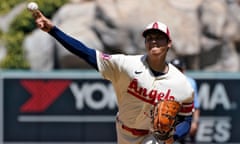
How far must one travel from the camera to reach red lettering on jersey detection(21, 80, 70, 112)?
14055mm

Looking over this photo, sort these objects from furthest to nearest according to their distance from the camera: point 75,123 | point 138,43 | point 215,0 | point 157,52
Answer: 1. point 215,0
2. point 138,43
3. point 75,123
4. point 157,52

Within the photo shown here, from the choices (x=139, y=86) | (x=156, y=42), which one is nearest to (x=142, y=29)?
(x=139, y=86)

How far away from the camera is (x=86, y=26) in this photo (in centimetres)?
1644

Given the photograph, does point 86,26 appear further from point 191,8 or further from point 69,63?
point 191,8

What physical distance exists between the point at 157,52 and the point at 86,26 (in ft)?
31.7

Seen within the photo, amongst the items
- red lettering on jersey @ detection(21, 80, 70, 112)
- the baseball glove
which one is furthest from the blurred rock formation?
the baseball glove

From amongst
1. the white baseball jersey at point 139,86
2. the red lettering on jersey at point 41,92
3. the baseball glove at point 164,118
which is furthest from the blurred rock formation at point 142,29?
the baseball glove at point 164,118

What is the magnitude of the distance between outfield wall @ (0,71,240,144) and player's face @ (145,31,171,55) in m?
7.13

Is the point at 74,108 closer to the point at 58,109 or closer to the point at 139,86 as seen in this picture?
the point at 58,109

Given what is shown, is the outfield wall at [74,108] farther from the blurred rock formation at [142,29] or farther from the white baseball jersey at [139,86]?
the white baseball jersey at [139,86]

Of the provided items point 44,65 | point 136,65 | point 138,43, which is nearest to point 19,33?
point 44,65

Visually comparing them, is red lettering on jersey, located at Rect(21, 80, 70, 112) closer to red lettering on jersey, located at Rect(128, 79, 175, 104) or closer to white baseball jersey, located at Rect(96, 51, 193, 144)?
white baseball jersey, located at Rect(96, 51, 193, 144)

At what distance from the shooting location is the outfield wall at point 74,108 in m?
14.0

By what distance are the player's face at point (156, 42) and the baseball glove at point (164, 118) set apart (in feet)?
1.18
